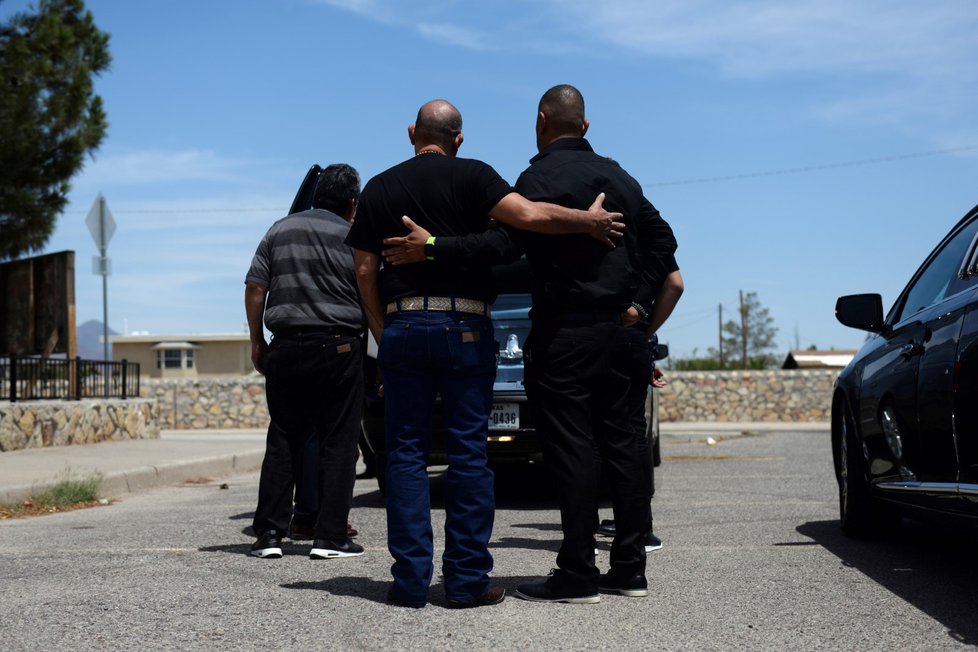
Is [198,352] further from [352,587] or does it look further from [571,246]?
[571,246]

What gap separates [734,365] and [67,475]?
180ft

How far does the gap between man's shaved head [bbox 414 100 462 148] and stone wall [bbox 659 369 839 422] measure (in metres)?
29.5

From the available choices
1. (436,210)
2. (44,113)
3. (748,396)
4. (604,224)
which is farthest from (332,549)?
(748,396)

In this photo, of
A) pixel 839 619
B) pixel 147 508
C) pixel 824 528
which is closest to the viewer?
pixel 839 619

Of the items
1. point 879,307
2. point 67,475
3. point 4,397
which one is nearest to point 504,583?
point 879,307

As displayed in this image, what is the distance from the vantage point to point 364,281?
4.73m

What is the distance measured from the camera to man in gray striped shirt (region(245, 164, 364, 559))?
596 cm

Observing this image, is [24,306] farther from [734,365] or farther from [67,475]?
[734,365]

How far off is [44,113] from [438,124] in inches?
553

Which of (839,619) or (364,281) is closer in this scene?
(839,619)

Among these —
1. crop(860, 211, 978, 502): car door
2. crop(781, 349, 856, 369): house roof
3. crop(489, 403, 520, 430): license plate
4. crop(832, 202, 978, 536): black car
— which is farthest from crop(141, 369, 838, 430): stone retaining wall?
crop(860, 211, 978, 502): car door

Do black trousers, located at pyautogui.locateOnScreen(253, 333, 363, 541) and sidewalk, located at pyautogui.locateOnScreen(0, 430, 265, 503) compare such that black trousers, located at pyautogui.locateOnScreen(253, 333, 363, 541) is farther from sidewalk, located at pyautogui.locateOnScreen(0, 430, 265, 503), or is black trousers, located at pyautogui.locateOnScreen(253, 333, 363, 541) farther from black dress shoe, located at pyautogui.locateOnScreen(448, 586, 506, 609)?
sidewalk, located at pyautogui.locateOnScreen(0, 430, 265, 503)

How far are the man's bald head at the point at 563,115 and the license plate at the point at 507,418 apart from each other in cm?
342

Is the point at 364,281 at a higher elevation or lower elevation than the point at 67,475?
higher
